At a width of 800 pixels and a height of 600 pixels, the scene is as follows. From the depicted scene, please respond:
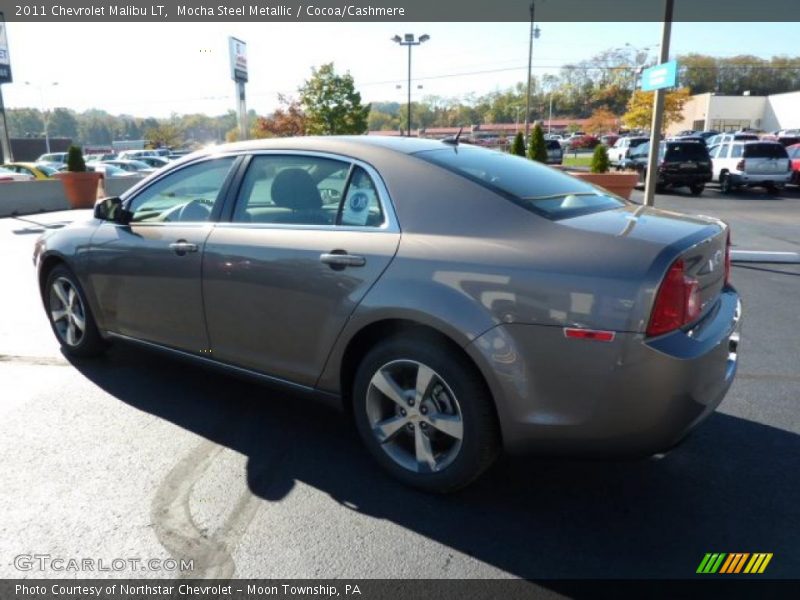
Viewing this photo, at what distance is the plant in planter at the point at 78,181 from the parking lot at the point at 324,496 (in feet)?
51.3

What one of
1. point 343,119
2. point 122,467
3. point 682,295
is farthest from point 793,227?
point 343,119

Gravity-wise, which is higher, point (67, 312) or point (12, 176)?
point (12, 176)

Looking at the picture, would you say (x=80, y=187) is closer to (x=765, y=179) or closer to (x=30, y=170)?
(x=30, y=170)

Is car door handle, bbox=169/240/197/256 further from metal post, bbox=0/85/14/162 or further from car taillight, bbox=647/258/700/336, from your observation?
metal post, bbox=0/85/14/162

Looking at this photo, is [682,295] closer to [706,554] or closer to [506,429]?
[506,429]

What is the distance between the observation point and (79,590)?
7.72ft

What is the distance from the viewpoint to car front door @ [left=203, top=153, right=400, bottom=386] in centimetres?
299

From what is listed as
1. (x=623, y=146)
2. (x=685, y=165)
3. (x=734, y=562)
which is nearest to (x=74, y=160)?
(x=685, y=165)

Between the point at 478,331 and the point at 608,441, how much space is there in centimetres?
68

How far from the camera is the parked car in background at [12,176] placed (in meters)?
19.8

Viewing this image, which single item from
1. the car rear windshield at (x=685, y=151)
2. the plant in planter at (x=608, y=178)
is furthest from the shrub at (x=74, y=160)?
the car rear windshield at (x=685, y=151)

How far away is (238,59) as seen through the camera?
57.2 ft

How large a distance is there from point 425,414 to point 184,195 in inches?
89.4

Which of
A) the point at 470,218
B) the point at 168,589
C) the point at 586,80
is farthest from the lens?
the point at 586,80
